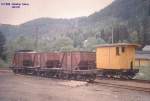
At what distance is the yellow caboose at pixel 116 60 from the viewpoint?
8438mm

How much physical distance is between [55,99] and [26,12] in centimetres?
204

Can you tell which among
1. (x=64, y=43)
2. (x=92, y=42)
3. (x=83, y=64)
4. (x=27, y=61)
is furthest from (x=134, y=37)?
(x=27, y=61)

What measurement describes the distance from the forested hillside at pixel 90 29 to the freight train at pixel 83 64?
45.8 inches

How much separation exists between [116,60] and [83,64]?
4.09ft

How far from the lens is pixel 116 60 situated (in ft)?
28.7

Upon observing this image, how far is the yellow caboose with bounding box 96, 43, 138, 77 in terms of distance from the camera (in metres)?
8.44

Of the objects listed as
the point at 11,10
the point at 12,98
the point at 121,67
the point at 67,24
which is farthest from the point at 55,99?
the point at 121,67

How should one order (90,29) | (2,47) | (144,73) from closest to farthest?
(90,29)
(2,47)
(144,73)

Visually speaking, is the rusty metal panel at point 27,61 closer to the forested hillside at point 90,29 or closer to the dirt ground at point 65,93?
the dirt ground at point 65,93

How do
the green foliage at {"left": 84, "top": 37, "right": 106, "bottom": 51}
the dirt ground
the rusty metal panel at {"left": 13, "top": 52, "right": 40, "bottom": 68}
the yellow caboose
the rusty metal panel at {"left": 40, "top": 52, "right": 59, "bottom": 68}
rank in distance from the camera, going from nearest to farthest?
the dirt ground < the green foliage at {"left": 84, "top": 37, "right": 106, "bottom": 51} < the yellow caboose < the rusty metal panel at {"left": 40, "top": 52, "right": 59, "bottom": 68} < the rusty metal panel at {"left": 13, "top": 52, "right": 40, "bottom": 68}

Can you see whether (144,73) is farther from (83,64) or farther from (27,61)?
(27,61)

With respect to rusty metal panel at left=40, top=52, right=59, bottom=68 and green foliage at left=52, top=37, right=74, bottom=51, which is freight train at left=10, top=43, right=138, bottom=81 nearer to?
rusty metal panel at left=40, top=52, right=59, bottom=68

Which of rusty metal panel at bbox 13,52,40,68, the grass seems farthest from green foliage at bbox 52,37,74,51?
rusty metal panel at bbox 13,52,40,68

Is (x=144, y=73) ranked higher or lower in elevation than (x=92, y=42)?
lower
